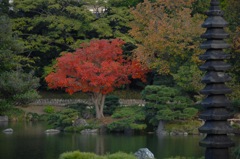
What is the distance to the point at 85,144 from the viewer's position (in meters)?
23.8

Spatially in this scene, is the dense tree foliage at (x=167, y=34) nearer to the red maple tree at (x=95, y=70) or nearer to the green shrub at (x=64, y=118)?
the red maple tree at (x=95, y=70)

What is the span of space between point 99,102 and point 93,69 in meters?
1.90

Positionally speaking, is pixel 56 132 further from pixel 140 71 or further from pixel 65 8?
pixel 65 8

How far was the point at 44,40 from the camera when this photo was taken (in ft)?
117

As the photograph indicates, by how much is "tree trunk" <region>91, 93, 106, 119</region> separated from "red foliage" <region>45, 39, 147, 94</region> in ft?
0.94

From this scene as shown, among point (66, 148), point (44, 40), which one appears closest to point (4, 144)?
point (66, 148)

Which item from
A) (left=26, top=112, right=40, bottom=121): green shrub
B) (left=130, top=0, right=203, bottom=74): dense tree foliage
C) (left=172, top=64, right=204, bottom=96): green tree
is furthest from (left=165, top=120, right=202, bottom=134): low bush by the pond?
(left=26, top=112, right=40, bottom=121): green shrub

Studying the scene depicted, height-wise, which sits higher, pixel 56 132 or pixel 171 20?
pixel 171 20

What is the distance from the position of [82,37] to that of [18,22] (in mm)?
3720

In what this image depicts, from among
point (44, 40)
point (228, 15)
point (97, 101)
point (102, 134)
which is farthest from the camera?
point (44, 40)

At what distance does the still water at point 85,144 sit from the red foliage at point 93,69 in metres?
2.82

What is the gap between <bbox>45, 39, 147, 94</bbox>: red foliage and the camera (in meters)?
29.2

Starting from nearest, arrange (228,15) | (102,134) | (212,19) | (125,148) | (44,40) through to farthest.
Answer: (212,19), (228,15), (125,148), (102,134), (44,40)

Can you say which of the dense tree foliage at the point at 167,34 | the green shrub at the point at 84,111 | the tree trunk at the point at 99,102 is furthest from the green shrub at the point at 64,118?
the dense tree foliage at the point at 167,34
